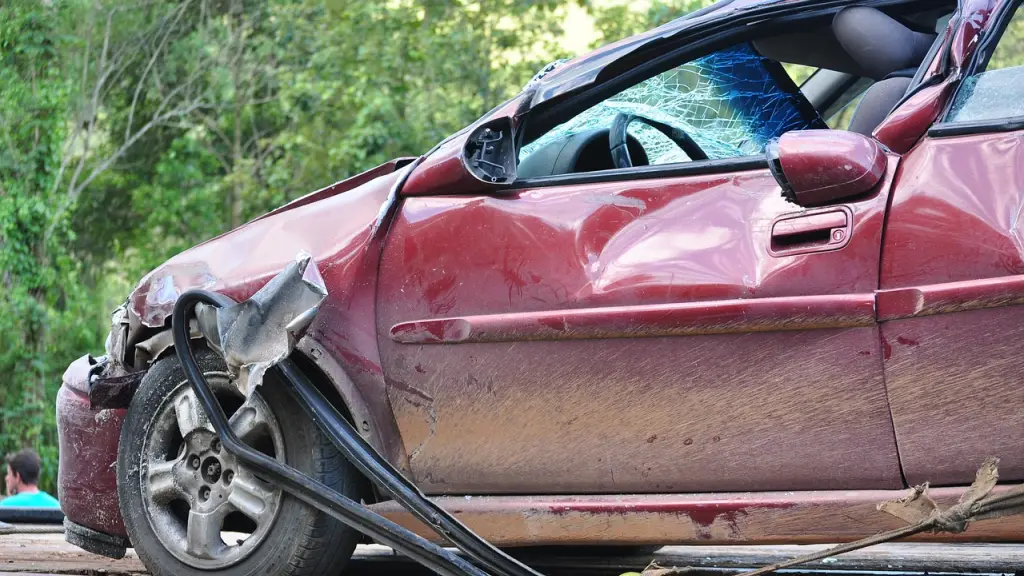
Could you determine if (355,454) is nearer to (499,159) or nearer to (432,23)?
(499,159)

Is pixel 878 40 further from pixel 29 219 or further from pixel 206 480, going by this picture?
pixel 29 219

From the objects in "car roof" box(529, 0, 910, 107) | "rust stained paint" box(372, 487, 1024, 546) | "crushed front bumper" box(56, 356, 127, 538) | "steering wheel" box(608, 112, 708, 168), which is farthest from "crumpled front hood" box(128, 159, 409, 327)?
"rust stained paint" box(372, 487, 1024, 546)

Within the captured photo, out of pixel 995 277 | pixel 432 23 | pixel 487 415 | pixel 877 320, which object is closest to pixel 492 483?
pixel 487 415

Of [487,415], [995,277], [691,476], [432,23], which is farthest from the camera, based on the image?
[432,23]

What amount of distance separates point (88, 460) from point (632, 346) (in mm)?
1883

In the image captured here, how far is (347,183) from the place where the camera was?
11.7ft

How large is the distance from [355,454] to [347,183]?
862 millimetres

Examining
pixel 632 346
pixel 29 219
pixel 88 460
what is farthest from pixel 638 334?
pixel 29 219

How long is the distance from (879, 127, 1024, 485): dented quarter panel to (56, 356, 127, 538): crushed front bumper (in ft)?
7.71

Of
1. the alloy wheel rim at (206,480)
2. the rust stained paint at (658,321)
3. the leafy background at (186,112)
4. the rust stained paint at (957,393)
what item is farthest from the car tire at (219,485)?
the leafy background at (186,112)

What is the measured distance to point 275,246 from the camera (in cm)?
349

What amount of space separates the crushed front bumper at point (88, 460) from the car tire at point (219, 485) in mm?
185

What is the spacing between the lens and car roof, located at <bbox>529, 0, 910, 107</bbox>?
10.8 ft

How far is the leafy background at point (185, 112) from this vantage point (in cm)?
1703
